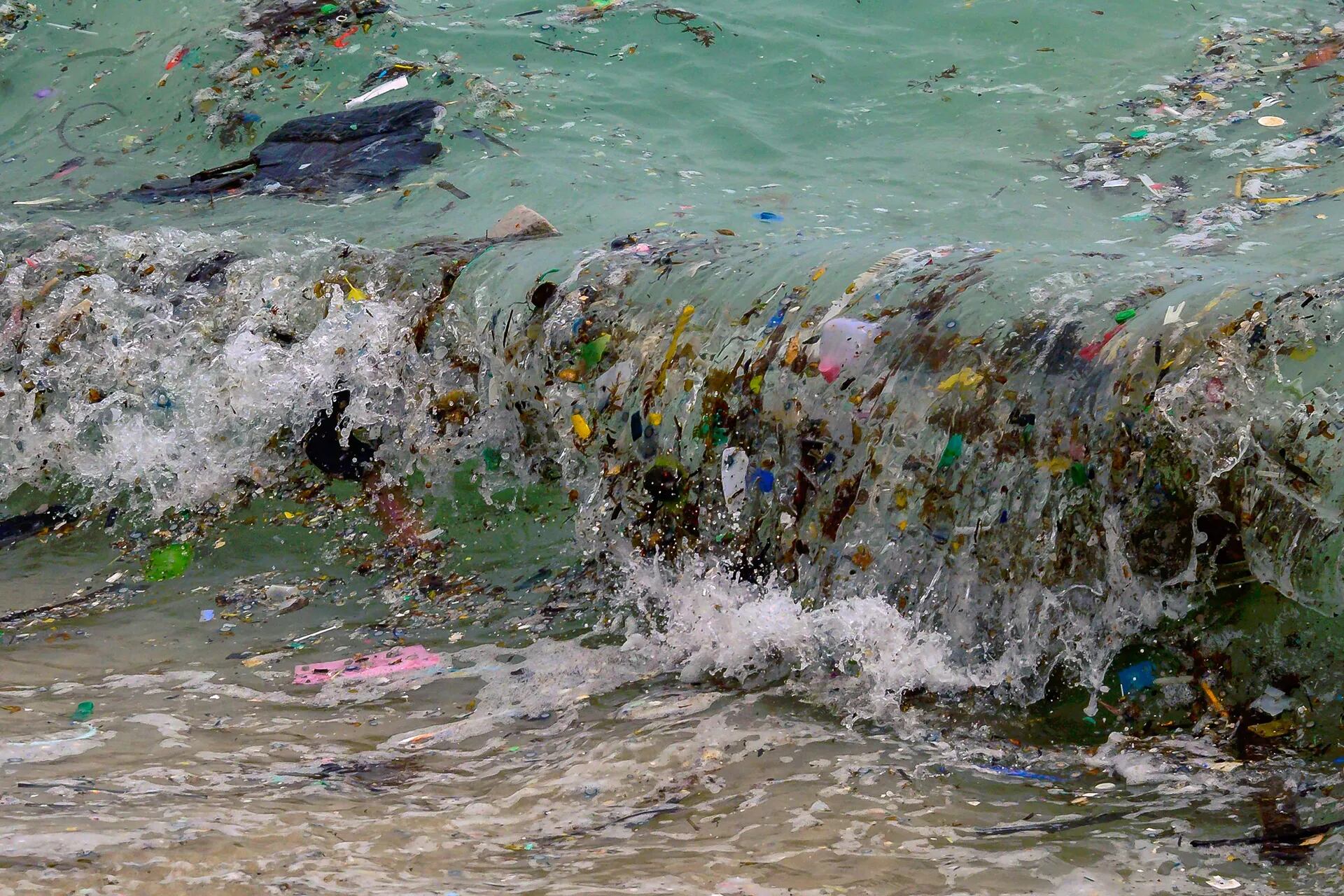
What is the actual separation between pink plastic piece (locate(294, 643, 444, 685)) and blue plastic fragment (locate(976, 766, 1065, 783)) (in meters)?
1.40

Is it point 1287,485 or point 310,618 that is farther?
point 310,618

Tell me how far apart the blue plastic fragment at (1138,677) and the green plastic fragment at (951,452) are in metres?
0.60

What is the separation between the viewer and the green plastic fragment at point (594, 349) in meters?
3.45

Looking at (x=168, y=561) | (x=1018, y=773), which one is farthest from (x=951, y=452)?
(x=168, y=561)

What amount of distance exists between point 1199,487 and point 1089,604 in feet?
1.12

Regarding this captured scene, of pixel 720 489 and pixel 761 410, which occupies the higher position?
pixel 761 410

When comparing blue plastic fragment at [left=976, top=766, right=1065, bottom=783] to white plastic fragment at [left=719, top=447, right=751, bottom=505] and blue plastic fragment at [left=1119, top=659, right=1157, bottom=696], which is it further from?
white plastic fragment at [left=719, top=447, right=751, bottom=505]

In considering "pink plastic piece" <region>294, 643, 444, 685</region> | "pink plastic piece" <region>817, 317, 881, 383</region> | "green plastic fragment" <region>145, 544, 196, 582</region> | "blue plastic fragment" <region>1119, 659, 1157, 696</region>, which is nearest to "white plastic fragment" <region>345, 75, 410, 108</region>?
"green plastic fragment" <region>145, 544, 196, 582</region>

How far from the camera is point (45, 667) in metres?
2.88

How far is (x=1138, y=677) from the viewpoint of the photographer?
2.38 meters

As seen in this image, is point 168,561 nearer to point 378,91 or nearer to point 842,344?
point 842,344

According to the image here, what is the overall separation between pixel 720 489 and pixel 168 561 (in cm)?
185

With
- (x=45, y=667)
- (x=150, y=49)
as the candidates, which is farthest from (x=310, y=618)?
(x=150, y=49)

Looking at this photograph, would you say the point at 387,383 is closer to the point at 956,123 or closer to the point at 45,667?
the point at 45,667
